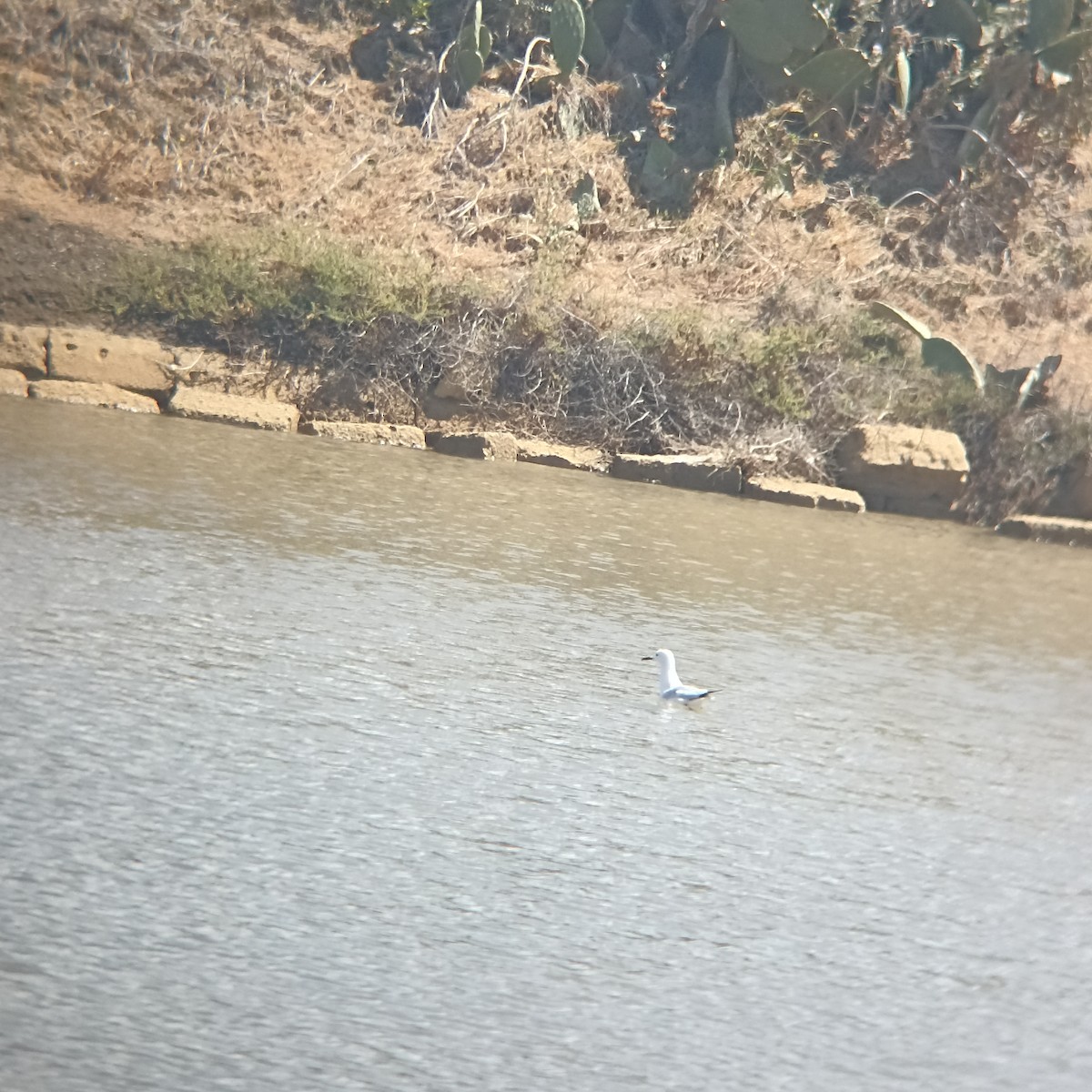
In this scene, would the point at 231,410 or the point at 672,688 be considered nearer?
the point at 672,688

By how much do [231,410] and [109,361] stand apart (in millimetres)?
991

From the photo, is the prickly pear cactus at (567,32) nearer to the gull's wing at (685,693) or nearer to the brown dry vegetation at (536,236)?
the brown dry vegetation at (536,236)

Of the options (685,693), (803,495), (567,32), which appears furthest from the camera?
A: (567,32)

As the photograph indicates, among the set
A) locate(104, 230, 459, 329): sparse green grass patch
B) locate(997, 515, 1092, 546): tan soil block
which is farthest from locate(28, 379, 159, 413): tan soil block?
locate(997, 515, 1092, 546): tan soil block

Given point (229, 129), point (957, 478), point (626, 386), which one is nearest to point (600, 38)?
point (229, 129)

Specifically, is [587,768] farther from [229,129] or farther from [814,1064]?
[229,129]

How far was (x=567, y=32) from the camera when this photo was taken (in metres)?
15.7

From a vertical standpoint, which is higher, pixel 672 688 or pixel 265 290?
pixel 265 290

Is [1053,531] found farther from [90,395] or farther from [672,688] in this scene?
[90,395]

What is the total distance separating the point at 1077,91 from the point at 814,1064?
14892 mm

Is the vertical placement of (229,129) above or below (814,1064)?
above

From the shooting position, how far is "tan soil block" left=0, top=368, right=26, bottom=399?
37.6 feet

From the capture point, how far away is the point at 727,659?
7.73 meters

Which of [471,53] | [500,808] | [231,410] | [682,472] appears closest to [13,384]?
[231,410]
